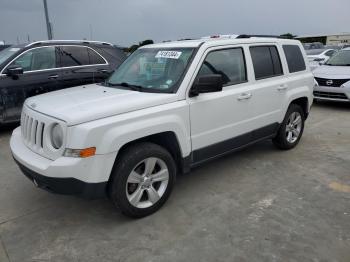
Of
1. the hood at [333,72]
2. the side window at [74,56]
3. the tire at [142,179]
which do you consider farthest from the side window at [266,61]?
the hood at [333,72]

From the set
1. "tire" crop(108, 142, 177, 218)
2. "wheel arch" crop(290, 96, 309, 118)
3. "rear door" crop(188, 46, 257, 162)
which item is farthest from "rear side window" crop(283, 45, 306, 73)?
"tire" crop(108, 142, 177, 218)

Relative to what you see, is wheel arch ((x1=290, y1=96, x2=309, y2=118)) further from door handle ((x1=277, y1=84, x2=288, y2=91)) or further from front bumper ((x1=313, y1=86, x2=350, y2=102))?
front bumper ((x1=313, y1=86, x2=350, y2=102))

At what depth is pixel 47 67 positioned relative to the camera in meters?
7.05

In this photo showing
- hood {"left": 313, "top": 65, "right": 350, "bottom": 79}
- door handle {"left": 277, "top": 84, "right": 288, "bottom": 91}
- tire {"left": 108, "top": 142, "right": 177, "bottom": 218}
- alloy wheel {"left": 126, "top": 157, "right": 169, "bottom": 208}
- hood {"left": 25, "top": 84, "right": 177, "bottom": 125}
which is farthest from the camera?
hood {"left": 313, "top": 65, "right": 350, "bottom": 79}

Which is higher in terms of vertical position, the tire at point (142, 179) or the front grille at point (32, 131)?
the front grille at point (32, 131)

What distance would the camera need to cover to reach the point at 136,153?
132 inches

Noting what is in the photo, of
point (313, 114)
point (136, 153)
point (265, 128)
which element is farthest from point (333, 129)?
point (136, 153)

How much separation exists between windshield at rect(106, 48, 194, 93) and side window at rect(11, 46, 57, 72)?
9.83 ft

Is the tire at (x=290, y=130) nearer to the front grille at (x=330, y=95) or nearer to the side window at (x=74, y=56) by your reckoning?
the front grille at (x=330, y=95)

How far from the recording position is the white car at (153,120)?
313 centimetres

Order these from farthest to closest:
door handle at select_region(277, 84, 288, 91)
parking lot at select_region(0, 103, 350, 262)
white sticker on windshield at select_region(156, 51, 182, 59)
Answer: door handle at select_region(277, 84, 288, 91) < white sticker on windshield at select_region(156, 51, 182, 59) < parking lot at select_region(0, 103, 350, 262)

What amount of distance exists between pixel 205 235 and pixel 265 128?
83.9 inches

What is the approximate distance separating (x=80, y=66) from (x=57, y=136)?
4504 mm

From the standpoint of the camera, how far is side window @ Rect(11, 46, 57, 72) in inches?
266
